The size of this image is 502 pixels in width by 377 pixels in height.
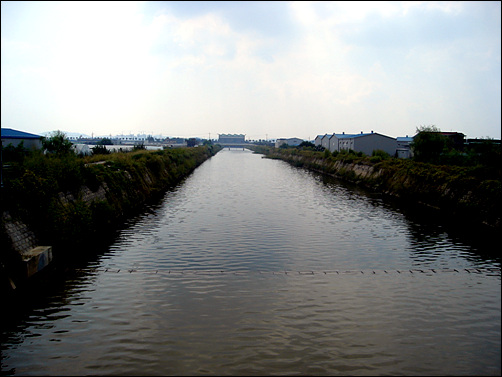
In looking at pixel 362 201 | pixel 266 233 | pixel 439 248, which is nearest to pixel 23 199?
pixel 266 233

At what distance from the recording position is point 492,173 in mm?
25828

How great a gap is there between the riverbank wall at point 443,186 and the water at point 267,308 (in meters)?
4.45

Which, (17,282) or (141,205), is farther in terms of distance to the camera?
(141,205)

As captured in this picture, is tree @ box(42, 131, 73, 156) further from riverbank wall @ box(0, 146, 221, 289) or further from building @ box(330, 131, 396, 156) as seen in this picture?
building @ box(330, 131, 396, 156)

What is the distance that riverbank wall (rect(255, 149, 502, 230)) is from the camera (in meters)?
23.2

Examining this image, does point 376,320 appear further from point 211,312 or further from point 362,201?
point 362,201

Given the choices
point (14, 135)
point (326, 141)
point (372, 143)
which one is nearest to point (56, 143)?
point (14, 135)

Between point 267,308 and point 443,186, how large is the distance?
2181cm

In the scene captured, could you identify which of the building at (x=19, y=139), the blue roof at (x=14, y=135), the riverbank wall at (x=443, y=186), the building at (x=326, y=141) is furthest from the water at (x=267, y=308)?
the building at (x=326, y=141)

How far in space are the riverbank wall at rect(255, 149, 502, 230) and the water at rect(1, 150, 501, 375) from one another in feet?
14.6

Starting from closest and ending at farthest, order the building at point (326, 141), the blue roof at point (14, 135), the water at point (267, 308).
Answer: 1. the water at point (267, 308)
2. the blue roof at point (14, 135)
3. the building at point (326, 141)

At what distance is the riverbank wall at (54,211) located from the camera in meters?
13.2

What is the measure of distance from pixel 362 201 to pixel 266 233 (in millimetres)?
14545

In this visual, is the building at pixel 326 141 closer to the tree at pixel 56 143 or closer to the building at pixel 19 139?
the tree at pixel 56 143
